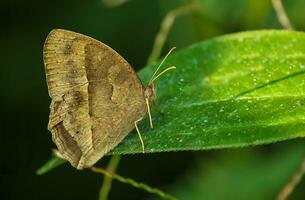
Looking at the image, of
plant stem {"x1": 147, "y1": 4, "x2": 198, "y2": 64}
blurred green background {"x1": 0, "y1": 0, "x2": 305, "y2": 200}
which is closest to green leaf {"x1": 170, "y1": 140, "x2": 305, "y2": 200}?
blurred green background {"x1": 0, "y1": 0, "x2": 305, "y2": 200}

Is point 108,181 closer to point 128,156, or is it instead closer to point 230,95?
point 128,156

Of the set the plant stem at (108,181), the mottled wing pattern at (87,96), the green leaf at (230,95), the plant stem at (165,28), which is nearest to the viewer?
the green leaf at (230,95)

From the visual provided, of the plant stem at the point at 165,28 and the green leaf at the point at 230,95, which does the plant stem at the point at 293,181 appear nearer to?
the green leaf at the point at 230,95

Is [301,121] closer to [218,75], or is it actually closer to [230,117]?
[230,117]

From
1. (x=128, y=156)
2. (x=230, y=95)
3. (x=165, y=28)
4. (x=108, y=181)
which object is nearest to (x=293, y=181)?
(x=230, y=95)

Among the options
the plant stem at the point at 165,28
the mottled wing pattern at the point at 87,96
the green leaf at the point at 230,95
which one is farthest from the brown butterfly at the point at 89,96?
the plant stem at the point at 165,28

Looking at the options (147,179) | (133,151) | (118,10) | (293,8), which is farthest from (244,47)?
(118,10)

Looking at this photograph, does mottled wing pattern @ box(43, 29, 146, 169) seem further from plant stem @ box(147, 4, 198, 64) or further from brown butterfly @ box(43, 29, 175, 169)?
plant stem @ box(147, 4, 198, 64)
